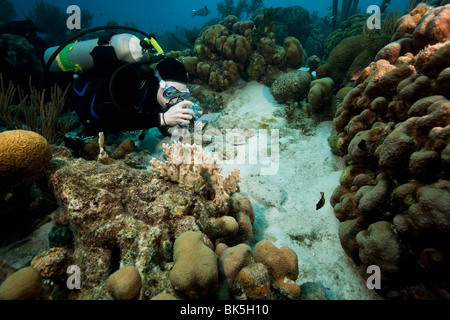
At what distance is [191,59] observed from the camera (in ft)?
21.4

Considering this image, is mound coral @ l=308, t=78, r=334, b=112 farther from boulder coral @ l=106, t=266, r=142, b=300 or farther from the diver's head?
boulder coral @ l=106, t=266, r=142, b=300

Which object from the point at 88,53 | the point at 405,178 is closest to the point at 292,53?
the point at 405,178

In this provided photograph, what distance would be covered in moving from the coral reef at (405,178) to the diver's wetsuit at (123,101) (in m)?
3.06

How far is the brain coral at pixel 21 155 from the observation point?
2.15 metres

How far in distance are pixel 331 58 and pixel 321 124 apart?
1.91 m

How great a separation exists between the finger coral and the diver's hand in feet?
1.97

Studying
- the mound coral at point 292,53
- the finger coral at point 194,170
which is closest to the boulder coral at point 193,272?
the finger coral at point 194,170

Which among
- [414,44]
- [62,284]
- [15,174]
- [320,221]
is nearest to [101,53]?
[15,174]

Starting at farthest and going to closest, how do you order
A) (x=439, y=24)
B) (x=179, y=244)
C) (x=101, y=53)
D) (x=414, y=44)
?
1. (x=101, y=53)
2. (x=414, y=44)
3. (x=439, y=24)
4. (x=179, y=244)

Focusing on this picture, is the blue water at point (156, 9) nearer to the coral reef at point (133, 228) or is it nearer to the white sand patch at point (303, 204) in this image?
the white sand patch at point (303, 204)

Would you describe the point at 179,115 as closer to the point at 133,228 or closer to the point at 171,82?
the point at 171,82

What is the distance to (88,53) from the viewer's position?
15.5ft

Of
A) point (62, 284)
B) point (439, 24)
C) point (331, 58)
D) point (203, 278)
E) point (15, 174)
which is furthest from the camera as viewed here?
point (331, 58)
